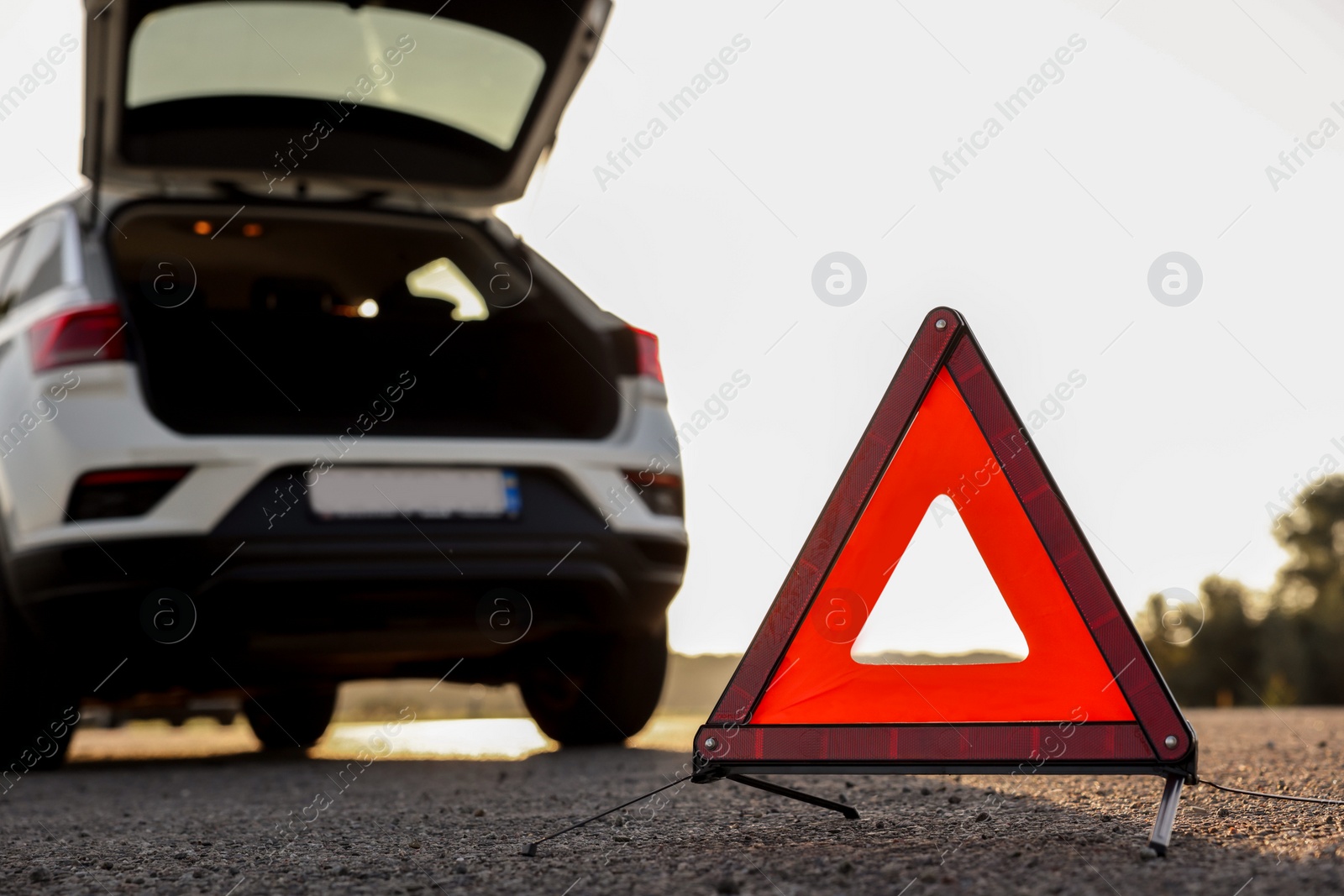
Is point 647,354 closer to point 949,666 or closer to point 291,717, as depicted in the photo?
point 949,666

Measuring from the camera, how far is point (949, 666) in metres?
2.66

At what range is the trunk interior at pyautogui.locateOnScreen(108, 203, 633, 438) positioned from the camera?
188 inches

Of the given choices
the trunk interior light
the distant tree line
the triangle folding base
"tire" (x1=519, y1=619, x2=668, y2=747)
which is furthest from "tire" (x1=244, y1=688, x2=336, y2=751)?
the distant tree line

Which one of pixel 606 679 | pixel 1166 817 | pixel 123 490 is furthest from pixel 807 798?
pixel 123 490

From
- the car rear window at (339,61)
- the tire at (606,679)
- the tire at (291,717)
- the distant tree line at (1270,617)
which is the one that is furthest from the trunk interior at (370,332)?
the distant tree line at (1270,617)

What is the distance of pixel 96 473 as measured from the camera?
12.7 ft

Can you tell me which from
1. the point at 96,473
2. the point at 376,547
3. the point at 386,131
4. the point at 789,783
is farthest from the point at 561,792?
the point at 386,131

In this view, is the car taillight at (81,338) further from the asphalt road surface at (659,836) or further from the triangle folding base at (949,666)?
the triangle folding base at (949,666)

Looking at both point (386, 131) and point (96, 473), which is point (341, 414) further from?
point (386, 131)

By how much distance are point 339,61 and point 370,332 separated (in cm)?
105

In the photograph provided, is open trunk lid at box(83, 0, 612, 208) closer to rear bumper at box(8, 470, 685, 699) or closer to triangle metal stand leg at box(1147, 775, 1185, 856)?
rear bumper at box(8, 470, 685, 699)

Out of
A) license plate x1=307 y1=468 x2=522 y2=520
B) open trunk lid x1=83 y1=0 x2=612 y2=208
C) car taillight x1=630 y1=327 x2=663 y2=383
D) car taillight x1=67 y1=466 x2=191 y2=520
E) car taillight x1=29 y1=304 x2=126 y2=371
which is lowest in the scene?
license plate x1=307 y1=468 x2=522 y2=520

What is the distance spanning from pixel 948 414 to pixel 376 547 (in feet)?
6.48

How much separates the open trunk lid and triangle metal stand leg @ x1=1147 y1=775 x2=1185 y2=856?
10.5 ft
